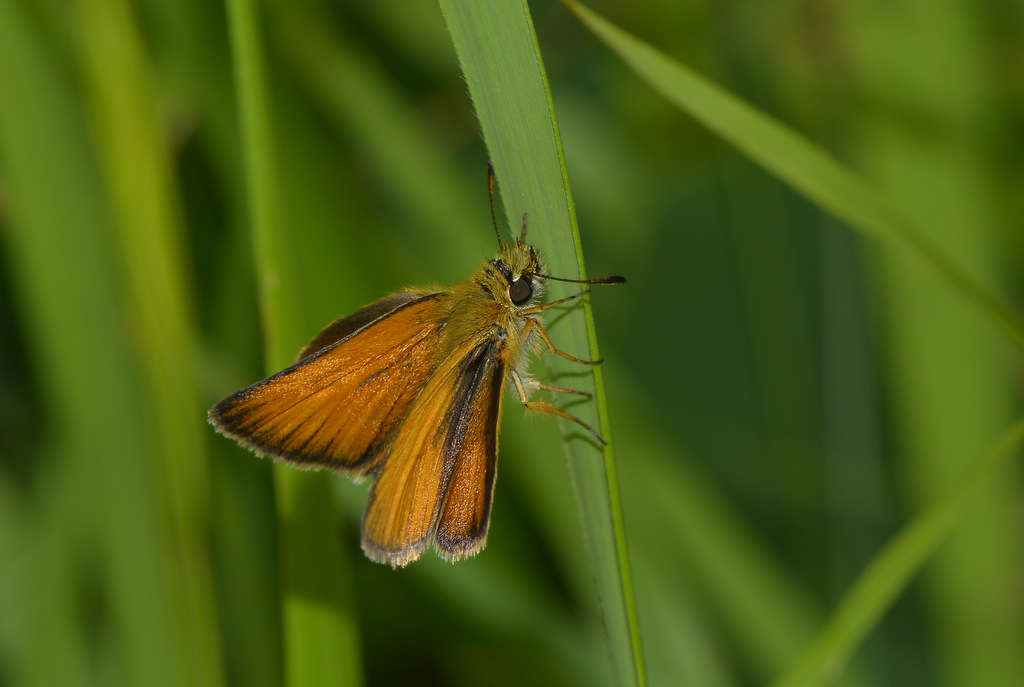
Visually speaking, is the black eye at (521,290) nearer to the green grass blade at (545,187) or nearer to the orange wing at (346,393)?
the orange wing at (346,393)

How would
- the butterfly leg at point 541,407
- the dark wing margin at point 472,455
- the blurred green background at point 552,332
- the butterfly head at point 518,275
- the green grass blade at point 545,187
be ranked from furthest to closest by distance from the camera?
the blurred green background at point 552,332 → the butterfly head at point 518,275 → the dark wing margin at point 472,455 → the butterfly leg at point 541,407 → the green grass blade at point 545,187

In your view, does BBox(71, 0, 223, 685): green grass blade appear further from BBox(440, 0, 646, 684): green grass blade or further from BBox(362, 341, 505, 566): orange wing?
BBox(440, 0, 646, 684): green grass blade

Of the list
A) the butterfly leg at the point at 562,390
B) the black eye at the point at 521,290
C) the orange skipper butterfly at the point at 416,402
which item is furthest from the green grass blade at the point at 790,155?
the butterfly leg at the point at 562,390

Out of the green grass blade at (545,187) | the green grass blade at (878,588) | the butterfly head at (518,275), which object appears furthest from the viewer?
the butterfly head at (518,275)

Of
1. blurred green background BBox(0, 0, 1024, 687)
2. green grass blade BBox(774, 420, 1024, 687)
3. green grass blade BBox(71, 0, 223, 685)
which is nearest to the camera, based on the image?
green grass blade BBox(774, 420, 1024, 687)

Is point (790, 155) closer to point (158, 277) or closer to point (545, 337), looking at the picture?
point (545, 337)

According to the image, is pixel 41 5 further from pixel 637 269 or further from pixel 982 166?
pixel 982 166

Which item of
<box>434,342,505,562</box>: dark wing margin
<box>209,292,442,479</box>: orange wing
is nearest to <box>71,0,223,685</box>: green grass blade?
<box>209,292,442,479</box>: orange wing

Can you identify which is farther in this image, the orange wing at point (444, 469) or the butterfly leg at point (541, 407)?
the orange wing at point (444, 469)
